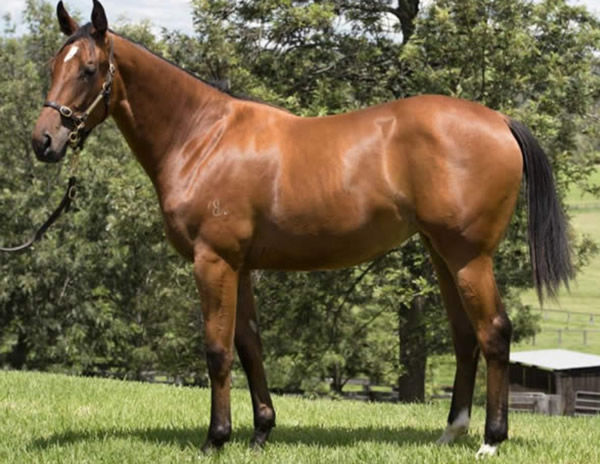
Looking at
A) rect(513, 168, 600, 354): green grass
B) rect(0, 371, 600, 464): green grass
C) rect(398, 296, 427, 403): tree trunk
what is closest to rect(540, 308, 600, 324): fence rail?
rect(513, 168, 600, 354): green grass

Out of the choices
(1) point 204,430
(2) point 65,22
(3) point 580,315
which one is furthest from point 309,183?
(3) point 580,315

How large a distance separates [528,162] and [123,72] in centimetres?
274

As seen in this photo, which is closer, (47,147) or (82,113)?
(47,147)

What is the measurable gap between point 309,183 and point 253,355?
128 centimetres

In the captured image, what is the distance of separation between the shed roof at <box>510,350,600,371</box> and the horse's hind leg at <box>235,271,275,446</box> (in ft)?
67.0

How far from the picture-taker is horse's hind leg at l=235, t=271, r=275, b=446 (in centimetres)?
531

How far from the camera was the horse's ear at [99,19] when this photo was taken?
4.86 m

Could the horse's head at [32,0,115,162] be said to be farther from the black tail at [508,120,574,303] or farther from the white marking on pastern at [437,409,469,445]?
the white marking on pastern at [437,409,469,445]

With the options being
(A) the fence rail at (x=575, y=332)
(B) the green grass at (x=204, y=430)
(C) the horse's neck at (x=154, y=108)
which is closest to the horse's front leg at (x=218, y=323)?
(B) the green grass at (x=204, y=430)

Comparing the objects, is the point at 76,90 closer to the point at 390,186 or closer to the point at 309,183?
the point at 309,183

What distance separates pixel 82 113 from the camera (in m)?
4.93

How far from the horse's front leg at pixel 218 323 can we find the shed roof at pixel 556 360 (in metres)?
20.9

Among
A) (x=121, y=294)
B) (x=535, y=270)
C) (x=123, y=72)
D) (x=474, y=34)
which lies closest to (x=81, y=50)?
(x=123, y=72)

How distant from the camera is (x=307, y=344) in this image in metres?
16.1
